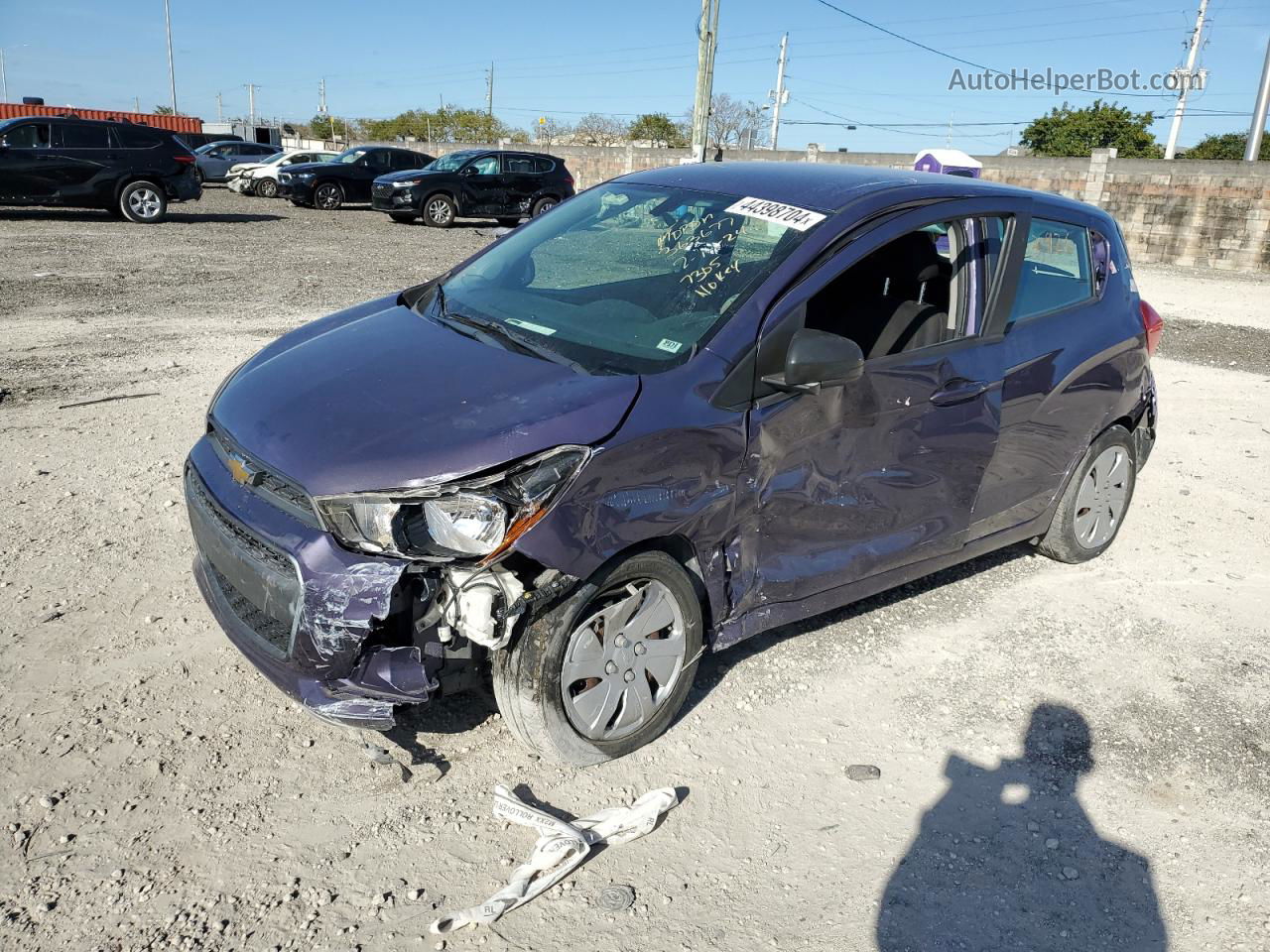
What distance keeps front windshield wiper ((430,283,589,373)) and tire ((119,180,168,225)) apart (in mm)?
16422

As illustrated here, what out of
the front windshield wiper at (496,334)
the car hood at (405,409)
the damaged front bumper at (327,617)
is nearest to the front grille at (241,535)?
the damaged front bumper at (327,617)

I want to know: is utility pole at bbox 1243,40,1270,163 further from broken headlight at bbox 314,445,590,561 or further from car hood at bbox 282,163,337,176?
broken headlight at bbox 314,445,590,561

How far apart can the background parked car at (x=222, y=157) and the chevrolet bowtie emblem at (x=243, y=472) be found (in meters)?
28.8

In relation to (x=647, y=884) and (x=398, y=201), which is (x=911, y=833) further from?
(x=398, y=201)

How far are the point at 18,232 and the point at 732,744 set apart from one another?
53.6ft

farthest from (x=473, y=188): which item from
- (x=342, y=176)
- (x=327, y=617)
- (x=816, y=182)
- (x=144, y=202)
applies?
(x=327, y=617)

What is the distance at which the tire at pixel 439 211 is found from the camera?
2070cm

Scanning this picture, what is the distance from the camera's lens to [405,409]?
116 inches

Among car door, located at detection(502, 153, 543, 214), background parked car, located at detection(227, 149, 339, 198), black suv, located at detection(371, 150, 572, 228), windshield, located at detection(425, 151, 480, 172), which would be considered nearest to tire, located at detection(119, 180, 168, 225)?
black suv, located at detection(371, 150, 572, 228)

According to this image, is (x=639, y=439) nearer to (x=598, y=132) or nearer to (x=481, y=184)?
(x=481, y=184)

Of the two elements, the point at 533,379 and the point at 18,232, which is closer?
the point at 533,379

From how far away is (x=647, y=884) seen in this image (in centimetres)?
275

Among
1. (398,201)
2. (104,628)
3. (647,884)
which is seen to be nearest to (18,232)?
(398,201)

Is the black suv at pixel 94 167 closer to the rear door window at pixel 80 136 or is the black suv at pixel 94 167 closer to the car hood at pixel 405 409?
the rear door window at pixel 80 136
